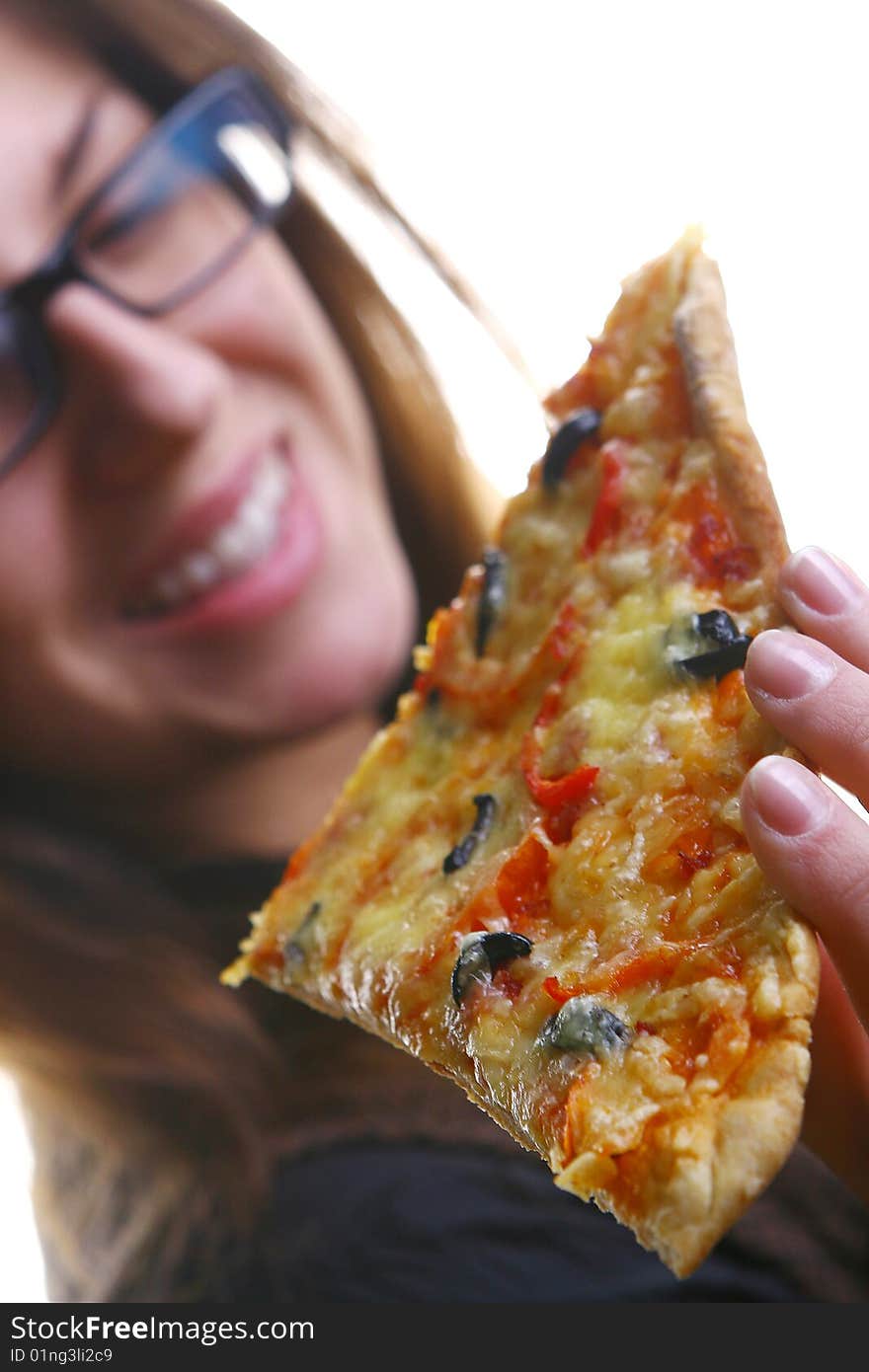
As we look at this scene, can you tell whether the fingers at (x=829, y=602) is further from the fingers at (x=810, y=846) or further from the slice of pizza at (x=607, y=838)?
the fingers at (x=810, y=846)

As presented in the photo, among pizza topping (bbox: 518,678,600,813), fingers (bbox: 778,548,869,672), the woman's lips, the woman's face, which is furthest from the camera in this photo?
the woman's lips

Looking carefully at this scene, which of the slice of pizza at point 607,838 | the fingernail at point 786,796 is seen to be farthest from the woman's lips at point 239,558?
the fingernail at point 786,796

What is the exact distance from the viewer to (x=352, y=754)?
3080mm

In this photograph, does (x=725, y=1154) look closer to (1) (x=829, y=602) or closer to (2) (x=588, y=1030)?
(2) (x=588, y=1030)

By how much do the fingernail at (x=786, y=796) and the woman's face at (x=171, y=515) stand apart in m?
1.74

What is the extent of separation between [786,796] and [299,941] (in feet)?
2.43

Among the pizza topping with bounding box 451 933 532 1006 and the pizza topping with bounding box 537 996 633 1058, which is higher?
the pizza topping with bounding box 451 933 532 1006

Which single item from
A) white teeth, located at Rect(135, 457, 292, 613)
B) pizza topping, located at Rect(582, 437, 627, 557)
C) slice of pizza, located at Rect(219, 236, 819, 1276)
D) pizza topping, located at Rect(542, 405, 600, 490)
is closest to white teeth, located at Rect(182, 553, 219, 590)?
white teeth, located at Rect(135, 457, 292, 613)

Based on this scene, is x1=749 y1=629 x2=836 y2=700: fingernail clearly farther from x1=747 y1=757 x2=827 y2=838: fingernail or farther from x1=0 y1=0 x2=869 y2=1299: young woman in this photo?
x1=0 y1=0 x2=869 y2=1299: young woman

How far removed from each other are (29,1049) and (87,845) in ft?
1.72

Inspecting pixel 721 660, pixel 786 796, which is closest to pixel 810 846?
pixel 786 796

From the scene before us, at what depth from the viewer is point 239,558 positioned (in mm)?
2658

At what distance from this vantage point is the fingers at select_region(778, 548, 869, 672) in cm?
116

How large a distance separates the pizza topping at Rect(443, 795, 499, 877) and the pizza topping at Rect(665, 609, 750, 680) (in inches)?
11.3
